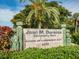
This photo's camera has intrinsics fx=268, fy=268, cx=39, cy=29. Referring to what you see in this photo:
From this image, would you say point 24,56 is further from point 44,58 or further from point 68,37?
point 68,37

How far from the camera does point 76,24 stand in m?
51.0

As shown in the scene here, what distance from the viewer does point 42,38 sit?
11.1m

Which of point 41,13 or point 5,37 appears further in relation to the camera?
point 41,13

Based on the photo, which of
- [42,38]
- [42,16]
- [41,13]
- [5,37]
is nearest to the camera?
[5,37]

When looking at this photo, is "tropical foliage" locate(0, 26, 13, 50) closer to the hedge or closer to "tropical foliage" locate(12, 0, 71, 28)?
the hedge

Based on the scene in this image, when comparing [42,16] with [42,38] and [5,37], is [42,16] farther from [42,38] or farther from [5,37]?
[5,37]

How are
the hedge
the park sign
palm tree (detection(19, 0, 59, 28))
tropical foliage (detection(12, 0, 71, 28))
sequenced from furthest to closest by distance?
1. tropical foliage (detection(12, 0, 71, 28))
2. palm tree (detection(19, 0, 59, 28))
3. the park sign
4. the hedge

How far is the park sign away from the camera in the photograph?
10.6 metres

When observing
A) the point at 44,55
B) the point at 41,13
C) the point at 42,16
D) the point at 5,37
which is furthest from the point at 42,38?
the point at 41,13

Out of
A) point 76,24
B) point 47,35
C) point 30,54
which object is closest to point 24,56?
point 30,54

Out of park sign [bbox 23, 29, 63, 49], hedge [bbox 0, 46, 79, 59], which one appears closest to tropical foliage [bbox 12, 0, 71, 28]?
park sign [bbox 23, 29, 63, 49]

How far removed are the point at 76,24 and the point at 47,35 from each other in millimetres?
40221

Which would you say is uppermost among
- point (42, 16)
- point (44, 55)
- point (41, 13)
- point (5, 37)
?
point (41, 13)

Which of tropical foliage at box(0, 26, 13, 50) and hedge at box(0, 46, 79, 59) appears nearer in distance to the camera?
hedge at box(0, 46, 79, 59)
